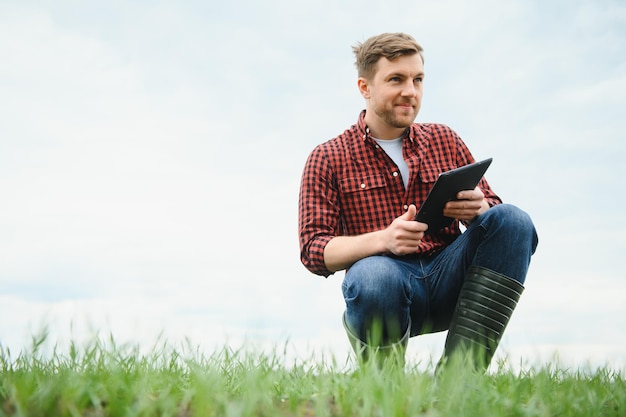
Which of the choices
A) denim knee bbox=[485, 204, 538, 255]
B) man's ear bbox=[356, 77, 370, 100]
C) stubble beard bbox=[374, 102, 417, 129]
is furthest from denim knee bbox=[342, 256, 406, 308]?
man's ear bbox=[356, 77, 370, 100]

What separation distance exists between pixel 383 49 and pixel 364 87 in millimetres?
308

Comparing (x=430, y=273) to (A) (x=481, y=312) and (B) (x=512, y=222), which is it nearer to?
(A) (x=481, y=312)

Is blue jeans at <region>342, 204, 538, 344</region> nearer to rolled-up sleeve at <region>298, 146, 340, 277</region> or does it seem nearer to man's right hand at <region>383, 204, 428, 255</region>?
man's right hand at <region>383, 204, 428, 255</region>

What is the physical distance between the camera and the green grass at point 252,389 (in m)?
2.09

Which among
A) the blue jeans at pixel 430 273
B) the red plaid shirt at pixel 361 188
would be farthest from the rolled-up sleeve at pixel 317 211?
the blue jeans at pixel 430 273

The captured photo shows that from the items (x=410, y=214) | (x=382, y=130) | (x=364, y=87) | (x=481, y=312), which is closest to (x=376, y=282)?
(x=410, y=214)

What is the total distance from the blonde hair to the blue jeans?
45.8 inches

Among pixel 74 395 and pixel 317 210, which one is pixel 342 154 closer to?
pixel 317 210

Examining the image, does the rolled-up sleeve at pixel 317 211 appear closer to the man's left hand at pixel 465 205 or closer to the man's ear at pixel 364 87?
the man's ear at pixel 364 87

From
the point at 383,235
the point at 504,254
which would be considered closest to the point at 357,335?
the point at 383,235

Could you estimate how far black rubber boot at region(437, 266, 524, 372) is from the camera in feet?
11.1

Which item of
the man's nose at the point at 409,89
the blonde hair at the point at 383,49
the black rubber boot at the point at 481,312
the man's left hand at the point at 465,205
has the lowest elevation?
the black rubber boot at the point at 481,312

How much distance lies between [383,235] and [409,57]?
1202 mm

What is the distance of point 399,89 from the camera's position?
3863 millimetres
